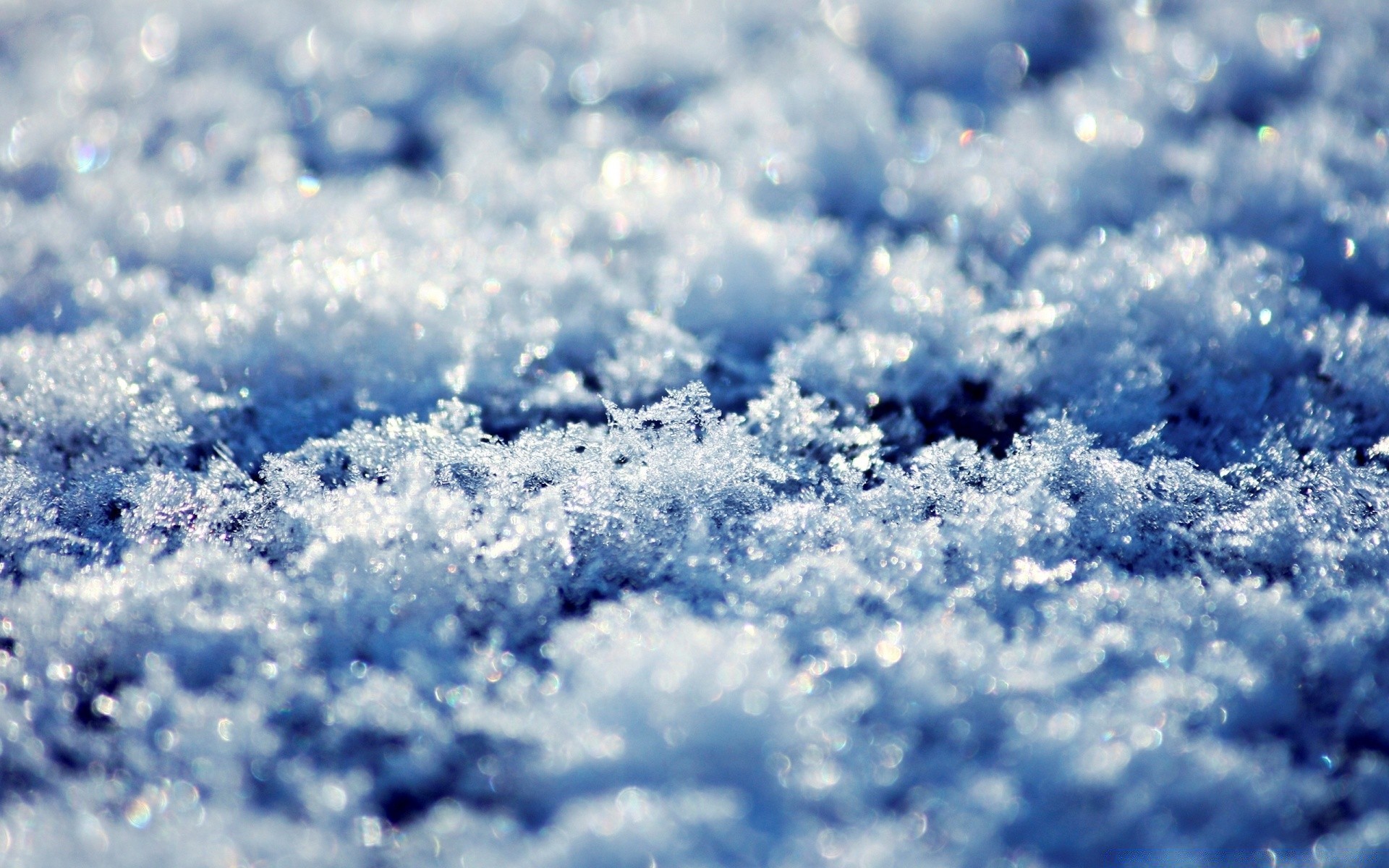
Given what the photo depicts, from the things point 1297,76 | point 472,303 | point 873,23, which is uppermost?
point 873,23

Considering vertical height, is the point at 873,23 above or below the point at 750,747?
above

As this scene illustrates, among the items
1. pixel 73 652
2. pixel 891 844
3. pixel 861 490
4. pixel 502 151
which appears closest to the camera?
pixel 891 844

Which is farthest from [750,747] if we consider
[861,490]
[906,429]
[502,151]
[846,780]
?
[502,151]

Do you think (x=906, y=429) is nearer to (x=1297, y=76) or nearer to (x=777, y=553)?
(x=777, y=553)

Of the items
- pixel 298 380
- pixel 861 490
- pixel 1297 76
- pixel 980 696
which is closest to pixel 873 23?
pixel 1297 76

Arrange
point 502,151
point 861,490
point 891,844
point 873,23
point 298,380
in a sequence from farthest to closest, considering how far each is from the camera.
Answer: point 873,23 < point 502,151 < point 298,380 < point 861,490 < point 891,844

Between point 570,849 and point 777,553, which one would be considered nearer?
point 570,849
